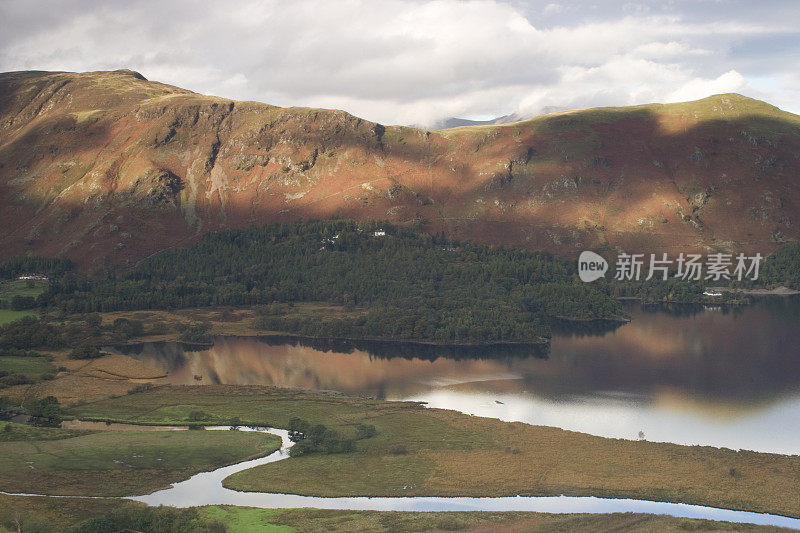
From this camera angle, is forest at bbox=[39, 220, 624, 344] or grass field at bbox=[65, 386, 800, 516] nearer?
grass field at bbox=[65, 386, 800, 516]

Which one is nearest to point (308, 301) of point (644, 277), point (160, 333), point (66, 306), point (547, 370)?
point (160, 333)

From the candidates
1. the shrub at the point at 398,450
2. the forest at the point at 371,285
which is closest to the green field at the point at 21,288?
the forest at the point at 371,285

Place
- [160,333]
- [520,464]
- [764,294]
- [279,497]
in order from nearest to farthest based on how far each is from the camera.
Result: 1. [279,497]
2. [520,464]
3. [160,333]
4. [764,294]

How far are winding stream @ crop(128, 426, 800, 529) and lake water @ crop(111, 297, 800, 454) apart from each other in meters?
16.5

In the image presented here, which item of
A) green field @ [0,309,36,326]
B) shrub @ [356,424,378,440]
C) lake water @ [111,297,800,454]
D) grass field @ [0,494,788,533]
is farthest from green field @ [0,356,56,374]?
shrub @ [356,424,378,440]

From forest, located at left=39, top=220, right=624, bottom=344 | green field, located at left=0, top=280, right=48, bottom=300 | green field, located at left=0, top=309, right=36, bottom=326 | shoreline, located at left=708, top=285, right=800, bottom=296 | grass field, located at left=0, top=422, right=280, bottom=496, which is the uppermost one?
Answer: shoreline, located at left=708, top=285, right=800, bottom=296

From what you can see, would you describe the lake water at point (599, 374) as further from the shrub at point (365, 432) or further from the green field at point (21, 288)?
the green field at point (21, 288)

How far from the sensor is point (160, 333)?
469 ft

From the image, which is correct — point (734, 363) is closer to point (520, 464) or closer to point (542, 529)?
point (520, 464)

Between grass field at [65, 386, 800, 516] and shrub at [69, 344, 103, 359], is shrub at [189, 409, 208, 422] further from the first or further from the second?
shrub at [69, 344, 103, 359]

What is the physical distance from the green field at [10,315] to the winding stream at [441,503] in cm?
9575

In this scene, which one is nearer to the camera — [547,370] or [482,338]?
[547,370]

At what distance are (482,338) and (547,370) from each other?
74.7 feet

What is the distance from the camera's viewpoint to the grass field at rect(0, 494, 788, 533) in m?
55.0
